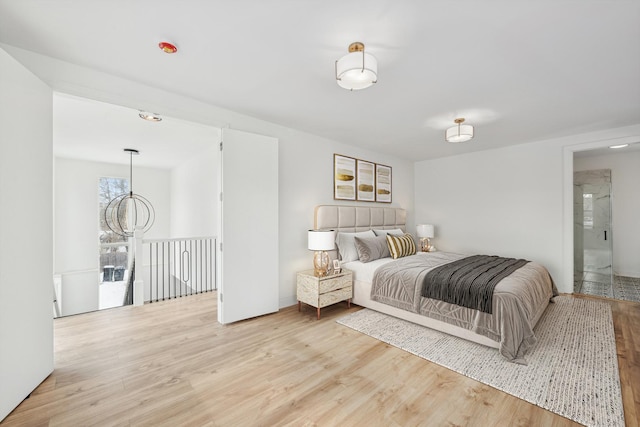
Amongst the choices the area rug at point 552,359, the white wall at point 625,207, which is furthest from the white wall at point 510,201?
the white wall at point 625,207

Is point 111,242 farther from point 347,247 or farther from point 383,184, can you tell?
point 383,184

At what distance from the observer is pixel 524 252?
15.4ft

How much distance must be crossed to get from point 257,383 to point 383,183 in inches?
169

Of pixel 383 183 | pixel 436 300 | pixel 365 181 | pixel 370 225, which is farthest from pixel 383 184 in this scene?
pixel 436 300

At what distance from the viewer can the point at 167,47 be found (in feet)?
6.63

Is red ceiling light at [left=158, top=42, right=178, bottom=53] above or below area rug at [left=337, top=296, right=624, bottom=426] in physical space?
above

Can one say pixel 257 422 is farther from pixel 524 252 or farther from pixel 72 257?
pixel 72 257

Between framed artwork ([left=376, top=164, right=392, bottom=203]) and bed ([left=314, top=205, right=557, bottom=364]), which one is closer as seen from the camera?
bed ([left=314, top=205, right=557, bottom=364])

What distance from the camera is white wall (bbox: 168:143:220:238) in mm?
5238

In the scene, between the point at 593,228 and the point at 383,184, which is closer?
the point at 593,228

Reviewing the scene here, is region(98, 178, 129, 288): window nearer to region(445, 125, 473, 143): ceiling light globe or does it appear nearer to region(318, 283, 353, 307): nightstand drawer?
region(318, 283, 353, 307): nightstand drawer

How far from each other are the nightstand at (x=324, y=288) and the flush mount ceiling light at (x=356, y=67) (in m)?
2.28

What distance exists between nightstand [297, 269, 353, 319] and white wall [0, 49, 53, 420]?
7.93ft

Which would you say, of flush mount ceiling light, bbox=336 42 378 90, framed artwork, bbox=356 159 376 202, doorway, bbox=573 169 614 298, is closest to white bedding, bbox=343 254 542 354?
framed artwork, bbox=356 159 376 202
